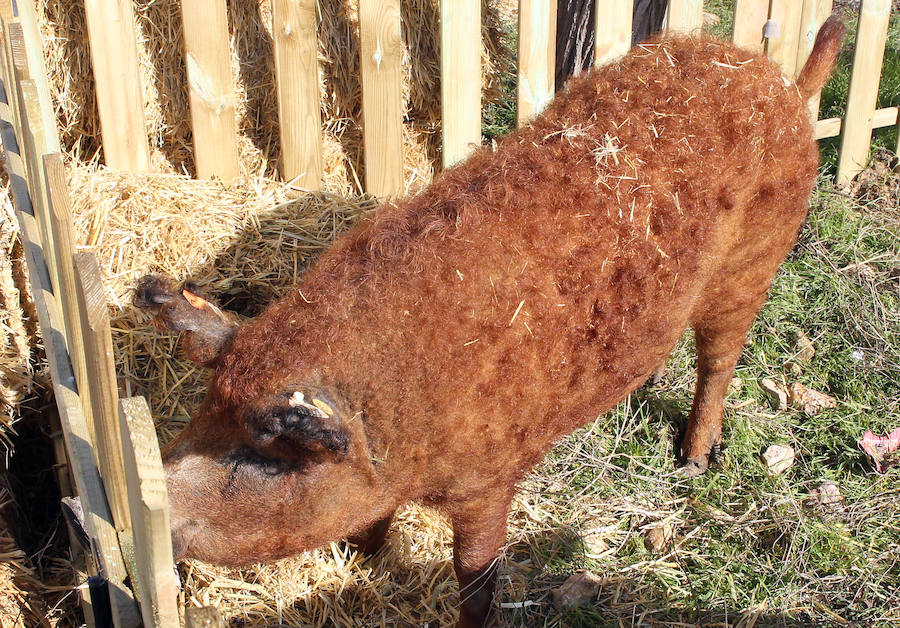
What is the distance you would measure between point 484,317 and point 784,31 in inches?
139

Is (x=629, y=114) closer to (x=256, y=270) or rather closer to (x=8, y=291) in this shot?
(x=256, y=270)

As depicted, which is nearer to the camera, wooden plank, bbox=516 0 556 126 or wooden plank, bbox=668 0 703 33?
wooden plank, bbox=516 0 556 126

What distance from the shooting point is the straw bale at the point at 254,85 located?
4102mm

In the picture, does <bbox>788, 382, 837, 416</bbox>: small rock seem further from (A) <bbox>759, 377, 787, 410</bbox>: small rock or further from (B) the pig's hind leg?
(B) the pig's hind leg

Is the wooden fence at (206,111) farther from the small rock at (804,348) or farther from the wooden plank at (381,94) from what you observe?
the small rock at (804,348)

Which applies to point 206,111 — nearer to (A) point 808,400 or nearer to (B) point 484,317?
(B) point 484,317

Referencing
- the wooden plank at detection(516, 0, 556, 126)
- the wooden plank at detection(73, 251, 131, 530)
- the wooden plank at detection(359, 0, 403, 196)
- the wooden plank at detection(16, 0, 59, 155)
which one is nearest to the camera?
the wooden plank at detection(73, 251, 131, 530)

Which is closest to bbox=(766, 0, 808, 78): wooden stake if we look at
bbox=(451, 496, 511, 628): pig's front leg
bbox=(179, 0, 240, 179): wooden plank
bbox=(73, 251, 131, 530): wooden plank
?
bbox=(179, 0, 240, 179): wooden plank

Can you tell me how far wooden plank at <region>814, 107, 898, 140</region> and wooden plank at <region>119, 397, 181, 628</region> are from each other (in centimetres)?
489

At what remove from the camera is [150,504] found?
1347 mm

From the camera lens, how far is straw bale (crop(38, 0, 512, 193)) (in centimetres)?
410

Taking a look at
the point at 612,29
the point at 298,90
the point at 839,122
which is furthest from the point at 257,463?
the point at 839,122

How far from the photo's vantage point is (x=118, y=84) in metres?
3.86

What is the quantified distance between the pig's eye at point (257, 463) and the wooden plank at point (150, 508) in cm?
67
